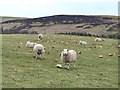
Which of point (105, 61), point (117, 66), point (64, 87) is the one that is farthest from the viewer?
point (105, 61)

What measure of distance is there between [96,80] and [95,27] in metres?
137

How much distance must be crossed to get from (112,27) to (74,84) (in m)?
141

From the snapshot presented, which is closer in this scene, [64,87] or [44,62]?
[64,87]

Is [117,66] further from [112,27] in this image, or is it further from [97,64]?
[112,27]

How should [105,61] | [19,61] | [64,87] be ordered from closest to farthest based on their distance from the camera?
[64,87] → [19,61] → [105,61]

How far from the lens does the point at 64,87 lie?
1936 cm

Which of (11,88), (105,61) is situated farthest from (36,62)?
(11,88)

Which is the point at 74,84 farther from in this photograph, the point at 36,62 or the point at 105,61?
the point at 105,61

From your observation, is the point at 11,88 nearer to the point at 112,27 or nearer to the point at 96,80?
the point at 96,80

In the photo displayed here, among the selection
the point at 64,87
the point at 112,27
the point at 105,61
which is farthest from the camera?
the point at 112,27

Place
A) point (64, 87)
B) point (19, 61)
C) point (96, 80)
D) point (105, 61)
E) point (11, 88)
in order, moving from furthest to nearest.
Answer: point (105, 61) → point (19, 61) → point (96, 80) → point (64, 87) → point (11, 88)

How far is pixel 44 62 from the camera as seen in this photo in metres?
29.3

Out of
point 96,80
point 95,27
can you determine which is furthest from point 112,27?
point 96,80

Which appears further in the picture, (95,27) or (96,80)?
(95,27)
